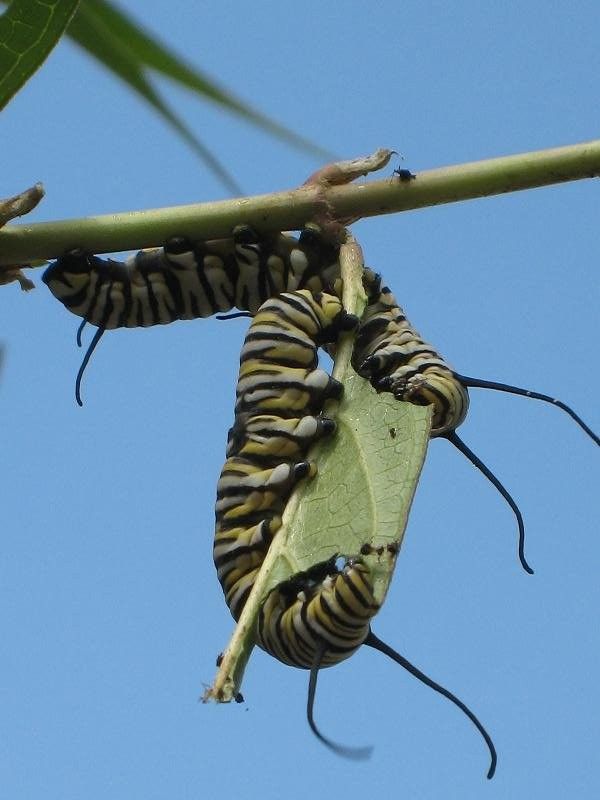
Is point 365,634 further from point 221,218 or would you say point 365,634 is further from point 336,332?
point 221,218

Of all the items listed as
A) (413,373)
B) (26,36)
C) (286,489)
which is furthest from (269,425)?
(26,36)

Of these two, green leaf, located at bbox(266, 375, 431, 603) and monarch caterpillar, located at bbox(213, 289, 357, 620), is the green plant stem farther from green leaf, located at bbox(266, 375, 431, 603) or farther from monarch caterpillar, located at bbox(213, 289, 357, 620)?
green leaf, located at bbox(266, 375, 431, 603)

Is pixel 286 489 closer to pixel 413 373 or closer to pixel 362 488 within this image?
pixel 362 488

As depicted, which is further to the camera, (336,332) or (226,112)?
(226,112)

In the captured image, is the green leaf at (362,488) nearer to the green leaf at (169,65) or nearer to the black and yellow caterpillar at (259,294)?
the black and yellow caterpillar at (259,294)

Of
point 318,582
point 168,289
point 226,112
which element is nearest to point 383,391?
point 318,582

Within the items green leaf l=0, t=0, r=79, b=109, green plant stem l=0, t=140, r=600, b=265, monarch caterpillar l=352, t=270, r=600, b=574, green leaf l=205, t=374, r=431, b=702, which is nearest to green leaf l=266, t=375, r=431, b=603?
green leaf l=205, t=374, r=431, b=702

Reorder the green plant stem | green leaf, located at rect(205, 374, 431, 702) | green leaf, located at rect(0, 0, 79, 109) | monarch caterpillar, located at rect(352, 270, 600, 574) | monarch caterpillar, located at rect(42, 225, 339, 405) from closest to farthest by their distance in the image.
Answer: green leaf, located at rect(205, 374, 431, 702)
green leaf, located at rect(0, 0, 79, 109)
the green plant stem
monarch caterpillar, located at rect(352, 270, 600, 574)
monarch caterpillar, located at rect(42, 225, 339, 405)
